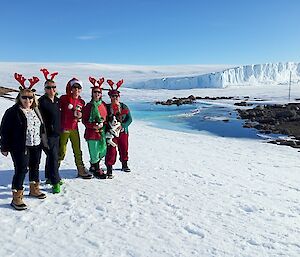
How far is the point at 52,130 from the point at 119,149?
5.33 ft

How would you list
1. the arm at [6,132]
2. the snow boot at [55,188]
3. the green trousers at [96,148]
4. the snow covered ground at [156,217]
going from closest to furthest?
the snow covered ground at [156,217]
the arm at [6,132]
the snow boot at [55,188]
the green trousers at [96,148]

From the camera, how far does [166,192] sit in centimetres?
508

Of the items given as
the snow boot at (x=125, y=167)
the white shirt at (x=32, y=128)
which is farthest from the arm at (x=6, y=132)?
the snow boot at (x=125, y=167)

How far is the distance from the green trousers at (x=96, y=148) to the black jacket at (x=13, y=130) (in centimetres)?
140

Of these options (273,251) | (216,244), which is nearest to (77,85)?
(216,244)

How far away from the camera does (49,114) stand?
4367 millimetres

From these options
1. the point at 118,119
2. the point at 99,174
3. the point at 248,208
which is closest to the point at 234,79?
the point at 118,119

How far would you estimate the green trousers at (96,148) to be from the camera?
17.1ft

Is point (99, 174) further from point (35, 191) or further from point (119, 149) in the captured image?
point (35, 191)

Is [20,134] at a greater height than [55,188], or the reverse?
[20,134]

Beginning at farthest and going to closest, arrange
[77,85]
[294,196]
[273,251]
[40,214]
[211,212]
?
[294,196], [77,85], [211,212], [40,214], [273,251]

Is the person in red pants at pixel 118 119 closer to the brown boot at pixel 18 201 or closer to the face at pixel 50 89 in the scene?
the face at pixel 50 89

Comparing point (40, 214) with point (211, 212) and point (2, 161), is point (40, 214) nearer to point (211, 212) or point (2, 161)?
point (211, 212)

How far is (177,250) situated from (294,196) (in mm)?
3028
